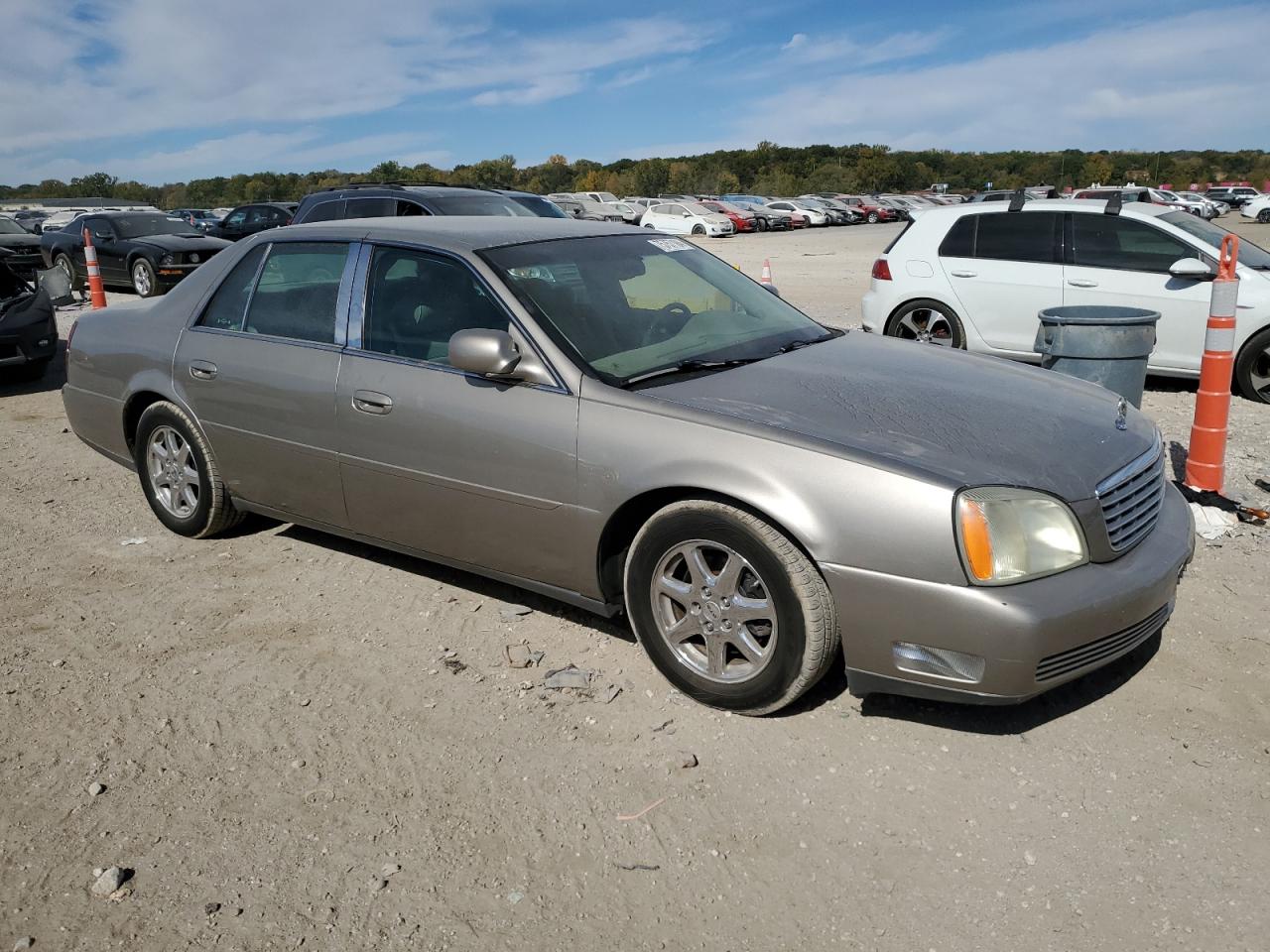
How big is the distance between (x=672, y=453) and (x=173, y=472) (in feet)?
10.2

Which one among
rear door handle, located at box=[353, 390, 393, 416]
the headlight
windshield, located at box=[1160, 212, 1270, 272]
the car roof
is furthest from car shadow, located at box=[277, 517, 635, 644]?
windshield, located at box=[1160, 212, 1270, 272]

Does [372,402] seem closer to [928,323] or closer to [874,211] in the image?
[928,323]

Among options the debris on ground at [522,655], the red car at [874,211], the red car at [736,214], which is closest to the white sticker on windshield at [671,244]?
the debris on ground at [522,655]

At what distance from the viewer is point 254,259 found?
5.13 meters

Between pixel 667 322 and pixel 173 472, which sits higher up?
pixel 667 322

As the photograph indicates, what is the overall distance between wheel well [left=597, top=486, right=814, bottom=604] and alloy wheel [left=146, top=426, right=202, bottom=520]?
2493 millimetres

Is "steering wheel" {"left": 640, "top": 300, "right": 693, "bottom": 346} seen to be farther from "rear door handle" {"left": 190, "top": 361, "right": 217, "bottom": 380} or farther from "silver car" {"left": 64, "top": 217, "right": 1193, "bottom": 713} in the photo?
"rear door handle" {"left": 190, "top": 361, "right": 217, "bottom": 380}

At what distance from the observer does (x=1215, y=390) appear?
5605 millimetres

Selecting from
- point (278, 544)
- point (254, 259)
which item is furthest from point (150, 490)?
point (254, 259)

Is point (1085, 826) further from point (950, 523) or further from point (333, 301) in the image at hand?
point (333, 301)

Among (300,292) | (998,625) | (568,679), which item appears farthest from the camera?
(300,292)

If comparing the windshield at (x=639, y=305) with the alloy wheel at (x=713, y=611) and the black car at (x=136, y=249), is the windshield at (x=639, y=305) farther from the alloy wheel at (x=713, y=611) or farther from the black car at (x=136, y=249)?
the black car at (x=136, y=249)

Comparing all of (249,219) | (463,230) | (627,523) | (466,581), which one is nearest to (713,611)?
(627,523)

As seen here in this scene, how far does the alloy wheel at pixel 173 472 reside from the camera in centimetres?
535
